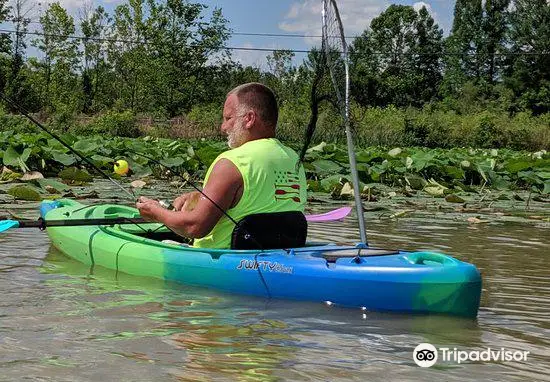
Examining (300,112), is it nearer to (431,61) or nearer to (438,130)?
(438,130)

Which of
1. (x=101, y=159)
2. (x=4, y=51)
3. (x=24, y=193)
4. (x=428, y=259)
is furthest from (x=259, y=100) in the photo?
(x=4, y=51)

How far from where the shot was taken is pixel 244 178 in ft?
13.7

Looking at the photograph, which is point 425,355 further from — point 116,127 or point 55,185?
point 116,127

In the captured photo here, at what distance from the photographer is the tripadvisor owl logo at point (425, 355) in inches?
116

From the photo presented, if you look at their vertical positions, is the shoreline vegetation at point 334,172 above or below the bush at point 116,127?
below

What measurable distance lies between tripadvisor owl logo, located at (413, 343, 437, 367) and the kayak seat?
128 cm

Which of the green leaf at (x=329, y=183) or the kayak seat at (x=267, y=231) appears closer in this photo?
the kayak seat at (x=267, y=231)

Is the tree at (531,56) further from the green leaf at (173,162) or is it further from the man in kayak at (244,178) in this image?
the man in kayak at (244,178)

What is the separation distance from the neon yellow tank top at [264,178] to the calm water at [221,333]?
1.61 ft

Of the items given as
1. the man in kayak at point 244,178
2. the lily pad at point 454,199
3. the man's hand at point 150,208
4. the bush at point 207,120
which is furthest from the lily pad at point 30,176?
the bush at point 207,120

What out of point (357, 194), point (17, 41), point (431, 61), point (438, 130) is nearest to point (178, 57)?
point (17, 41)

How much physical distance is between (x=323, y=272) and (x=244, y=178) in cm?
67

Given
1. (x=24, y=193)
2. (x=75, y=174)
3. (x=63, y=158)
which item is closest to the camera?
(x=24, y=193)

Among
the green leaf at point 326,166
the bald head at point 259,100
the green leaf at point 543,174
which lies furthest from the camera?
the green leaf at point 543,174
